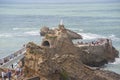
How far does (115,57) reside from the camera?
69.1 meters

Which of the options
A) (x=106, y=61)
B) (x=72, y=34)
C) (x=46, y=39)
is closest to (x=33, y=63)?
(x=46, y=39)

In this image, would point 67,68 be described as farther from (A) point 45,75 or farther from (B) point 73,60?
(A) point 45,75

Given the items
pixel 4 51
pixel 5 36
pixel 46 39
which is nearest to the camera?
pixel 46 39

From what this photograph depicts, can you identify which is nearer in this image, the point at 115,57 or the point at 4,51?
the point at 115,57

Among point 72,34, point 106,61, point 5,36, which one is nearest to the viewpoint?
point 106,61

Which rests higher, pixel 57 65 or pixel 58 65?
pixel 57 65

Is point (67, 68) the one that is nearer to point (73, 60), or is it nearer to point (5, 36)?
point (73, 60)

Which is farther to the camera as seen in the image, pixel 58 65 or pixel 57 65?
pixel 58 65

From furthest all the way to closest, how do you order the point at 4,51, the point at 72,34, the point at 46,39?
the point at 72,34 → the point at 4,51 → the point at 46,39

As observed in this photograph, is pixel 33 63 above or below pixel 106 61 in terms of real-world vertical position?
above

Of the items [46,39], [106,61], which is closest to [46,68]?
[46,39]

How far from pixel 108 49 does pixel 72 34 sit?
24689 mm

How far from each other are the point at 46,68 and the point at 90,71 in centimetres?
814

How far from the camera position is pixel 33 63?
35.8 meters
